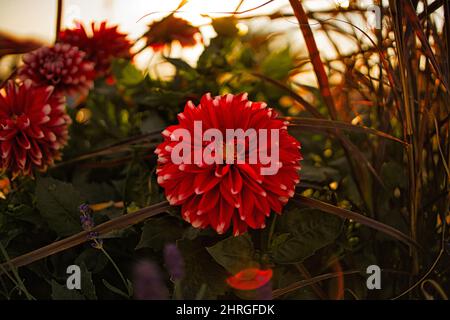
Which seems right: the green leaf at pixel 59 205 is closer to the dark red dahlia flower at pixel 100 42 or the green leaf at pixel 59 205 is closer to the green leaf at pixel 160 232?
the green leaf at pixel 160 232

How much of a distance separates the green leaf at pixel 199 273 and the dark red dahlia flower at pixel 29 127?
0.14 meters

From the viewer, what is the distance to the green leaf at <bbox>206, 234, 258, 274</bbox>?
391 millimetres

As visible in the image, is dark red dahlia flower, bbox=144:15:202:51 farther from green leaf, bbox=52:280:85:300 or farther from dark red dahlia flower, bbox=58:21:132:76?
green leaf, bbox=52:280:85:300

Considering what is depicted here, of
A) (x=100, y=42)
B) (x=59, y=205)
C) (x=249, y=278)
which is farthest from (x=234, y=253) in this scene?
(x=100, y=42)

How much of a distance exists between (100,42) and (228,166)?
0.96ft

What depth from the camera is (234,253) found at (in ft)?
1.30

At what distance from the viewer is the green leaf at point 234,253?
391mm

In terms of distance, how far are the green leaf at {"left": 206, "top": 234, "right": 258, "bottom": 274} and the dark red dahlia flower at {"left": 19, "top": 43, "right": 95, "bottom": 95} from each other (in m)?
0.24

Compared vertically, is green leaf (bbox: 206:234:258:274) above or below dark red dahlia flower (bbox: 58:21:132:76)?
below

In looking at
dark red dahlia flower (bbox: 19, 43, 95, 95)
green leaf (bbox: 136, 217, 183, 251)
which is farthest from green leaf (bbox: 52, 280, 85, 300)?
dark red dahlia flower (bbox: 19, 43, 95, 95)

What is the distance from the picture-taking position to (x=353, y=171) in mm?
506

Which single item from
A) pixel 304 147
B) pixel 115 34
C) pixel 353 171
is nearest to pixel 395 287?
pixel 353 171

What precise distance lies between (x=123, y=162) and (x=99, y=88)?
6.6 inches
